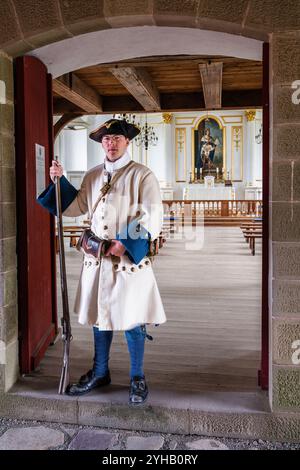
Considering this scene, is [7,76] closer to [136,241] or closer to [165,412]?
[136,241]

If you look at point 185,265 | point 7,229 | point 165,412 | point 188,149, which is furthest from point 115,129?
point 188,149

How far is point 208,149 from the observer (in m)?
18.1

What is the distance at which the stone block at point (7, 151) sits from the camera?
255cm

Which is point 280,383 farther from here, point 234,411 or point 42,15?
point 42,15

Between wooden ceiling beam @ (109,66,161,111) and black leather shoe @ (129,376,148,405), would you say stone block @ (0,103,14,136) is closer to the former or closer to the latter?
black leather shoe @ (129,376,148,405)

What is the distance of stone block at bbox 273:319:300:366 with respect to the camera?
234cm

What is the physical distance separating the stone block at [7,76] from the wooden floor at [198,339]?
1638mm

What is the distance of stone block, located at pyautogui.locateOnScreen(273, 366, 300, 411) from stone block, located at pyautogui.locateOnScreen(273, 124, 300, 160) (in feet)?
3.47

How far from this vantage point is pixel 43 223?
3156 mm

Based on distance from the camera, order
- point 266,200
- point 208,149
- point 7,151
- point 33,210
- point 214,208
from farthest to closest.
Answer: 1. point 208,149
2. point 214,208
3. point 33,210
4. point 7,151
5. point 266,200

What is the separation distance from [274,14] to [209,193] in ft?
50.6

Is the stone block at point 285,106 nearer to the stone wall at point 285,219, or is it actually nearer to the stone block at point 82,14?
the stone wall at point 285,219

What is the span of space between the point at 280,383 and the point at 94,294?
3.44ft

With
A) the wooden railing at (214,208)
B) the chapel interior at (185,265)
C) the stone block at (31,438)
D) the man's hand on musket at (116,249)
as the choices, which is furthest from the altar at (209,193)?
the stone block at (31,438)
